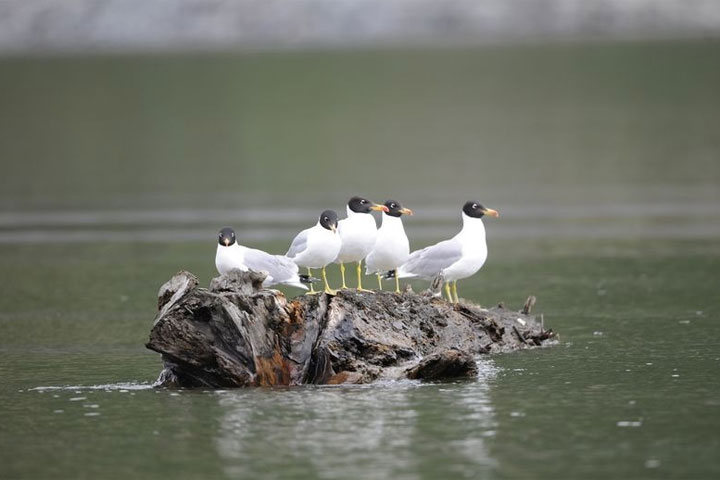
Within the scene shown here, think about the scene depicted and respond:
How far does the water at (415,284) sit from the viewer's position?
15.8m

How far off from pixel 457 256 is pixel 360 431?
5359 millimetres

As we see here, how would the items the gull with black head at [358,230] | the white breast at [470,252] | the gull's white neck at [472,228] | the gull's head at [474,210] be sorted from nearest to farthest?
1. the gull with black head at [358,230]
2. the white breast at [470,252]
3. the gull's white neck at [472,228]
4. the gull's head at [474,210]

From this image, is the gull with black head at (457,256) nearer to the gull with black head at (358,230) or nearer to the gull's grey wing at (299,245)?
the gull with black head at (358,230)

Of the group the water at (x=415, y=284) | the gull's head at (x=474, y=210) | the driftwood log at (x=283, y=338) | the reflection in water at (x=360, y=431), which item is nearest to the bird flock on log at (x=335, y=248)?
the driftwood log at (x=283, y=338)

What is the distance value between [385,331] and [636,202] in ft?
92.4

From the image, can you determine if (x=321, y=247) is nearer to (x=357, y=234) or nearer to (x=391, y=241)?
(x=357, y=234)

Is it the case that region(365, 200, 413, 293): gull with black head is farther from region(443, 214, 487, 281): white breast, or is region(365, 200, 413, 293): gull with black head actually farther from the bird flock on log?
region(443, 214, 487, 281): white breast

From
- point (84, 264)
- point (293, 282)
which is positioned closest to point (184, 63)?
point (84, 264)

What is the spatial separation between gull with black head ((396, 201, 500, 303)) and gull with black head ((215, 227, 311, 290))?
1.92m

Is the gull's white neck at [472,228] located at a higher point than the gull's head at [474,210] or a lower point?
lower

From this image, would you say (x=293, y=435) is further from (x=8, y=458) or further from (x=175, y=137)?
(x=175, y=137)

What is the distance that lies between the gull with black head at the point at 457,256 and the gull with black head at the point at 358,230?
147 cm

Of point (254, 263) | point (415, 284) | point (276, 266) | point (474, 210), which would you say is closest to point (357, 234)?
point (276, 266)

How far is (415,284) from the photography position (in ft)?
98.6
